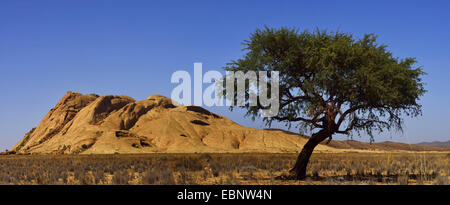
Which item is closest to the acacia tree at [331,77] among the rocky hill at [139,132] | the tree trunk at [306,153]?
the tree trunk at [306,153]

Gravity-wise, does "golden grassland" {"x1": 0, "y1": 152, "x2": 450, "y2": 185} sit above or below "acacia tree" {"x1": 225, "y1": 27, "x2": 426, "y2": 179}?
below

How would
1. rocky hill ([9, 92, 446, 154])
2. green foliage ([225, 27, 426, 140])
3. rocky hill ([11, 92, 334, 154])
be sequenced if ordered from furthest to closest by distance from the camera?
rocky hill ([11, 92, 334, 154]) → rocky hill ([9, 92, 446, 154]) → green foliage ([225, 27, 426, 140])

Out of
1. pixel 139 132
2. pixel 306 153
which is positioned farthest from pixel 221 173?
pixel 139 132

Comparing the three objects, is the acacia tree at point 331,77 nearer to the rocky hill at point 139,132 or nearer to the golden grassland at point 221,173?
the golden grassland at point 221,173

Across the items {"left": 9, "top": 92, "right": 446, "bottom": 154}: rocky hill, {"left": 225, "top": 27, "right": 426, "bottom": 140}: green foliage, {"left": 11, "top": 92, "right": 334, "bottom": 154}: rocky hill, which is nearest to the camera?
{"left": 225, "top": 27, "right": 426, "bottom": 140}: green foliage

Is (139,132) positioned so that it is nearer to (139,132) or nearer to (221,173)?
(139,132)

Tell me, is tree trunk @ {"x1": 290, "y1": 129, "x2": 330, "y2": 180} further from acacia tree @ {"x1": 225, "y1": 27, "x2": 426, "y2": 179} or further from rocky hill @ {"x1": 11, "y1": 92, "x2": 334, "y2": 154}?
rocky hill @ {"x1": 11, "y1": 92, "x2": 334, "y2": 154}

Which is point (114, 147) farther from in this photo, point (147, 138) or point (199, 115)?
point (199, 115)

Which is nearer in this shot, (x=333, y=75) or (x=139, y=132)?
(x=333, y=75)

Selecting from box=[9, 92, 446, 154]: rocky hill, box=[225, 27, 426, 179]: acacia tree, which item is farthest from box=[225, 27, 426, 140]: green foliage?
box=[9, 92, 446, 154]: rocky hill
